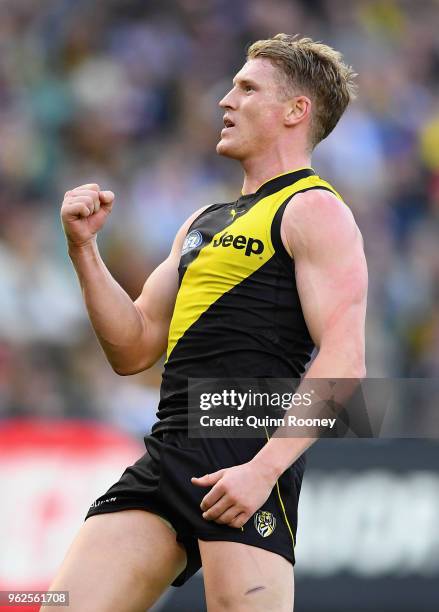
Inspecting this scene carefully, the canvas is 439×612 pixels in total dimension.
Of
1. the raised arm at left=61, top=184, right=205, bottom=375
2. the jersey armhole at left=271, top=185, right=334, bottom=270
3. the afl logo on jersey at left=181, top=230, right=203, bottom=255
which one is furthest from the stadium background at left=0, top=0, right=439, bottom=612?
the jersey armhole at left=271, top=185, right=334, bottom=270

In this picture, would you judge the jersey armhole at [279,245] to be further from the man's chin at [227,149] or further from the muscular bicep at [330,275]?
the man's chin at [227,149]

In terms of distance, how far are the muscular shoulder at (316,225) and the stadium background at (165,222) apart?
11.7 ft

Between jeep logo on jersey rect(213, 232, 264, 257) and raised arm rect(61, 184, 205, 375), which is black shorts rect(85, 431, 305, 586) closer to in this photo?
raised arm rect(61, 184, 205, 375)

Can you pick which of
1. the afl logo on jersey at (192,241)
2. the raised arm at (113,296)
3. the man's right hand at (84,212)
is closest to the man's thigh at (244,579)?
the raised arm at (113,296)

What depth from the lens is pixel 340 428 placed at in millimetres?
4391

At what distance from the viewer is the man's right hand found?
14.4 feet

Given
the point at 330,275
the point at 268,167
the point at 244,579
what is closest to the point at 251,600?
the point at 244,579

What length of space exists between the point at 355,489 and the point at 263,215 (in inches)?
148

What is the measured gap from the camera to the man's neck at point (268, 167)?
4555 millimetres

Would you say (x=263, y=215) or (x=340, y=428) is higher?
(x=263, y=215)

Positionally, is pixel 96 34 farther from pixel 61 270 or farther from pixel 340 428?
pixel 340 428

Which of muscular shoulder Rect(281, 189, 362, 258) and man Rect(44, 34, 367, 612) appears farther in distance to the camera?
muscular shoulder Rect(281, 189, 362, 258)

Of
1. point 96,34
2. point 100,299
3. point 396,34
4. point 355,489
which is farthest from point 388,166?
point 100,299

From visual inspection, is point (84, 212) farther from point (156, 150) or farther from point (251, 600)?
point (156, 150)
